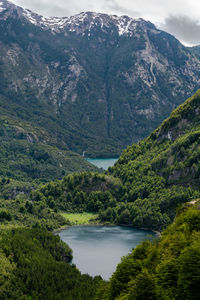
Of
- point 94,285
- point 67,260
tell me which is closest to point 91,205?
point 67,260

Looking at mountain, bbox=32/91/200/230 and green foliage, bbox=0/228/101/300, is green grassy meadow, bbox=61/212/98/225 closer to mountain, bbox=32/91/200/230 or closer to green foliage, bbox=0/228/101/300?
mountain, bbox=32/91/200/230

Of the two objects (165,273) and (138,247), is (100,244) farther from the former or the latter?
(165,273)

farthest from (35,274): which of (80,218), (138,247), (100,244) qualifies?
(80,218)

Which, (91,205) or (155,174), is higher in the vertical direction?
(155,174)

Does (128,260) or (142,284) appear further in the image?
(128,260)

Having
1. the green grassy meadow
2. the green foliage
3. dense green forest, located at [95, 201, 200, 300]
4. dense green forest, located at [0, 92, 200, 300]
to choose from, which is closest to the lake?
dense green forest, located at [0, 92, 200, 300]

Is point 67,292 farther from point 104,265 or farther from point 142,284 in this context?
point 142,284
